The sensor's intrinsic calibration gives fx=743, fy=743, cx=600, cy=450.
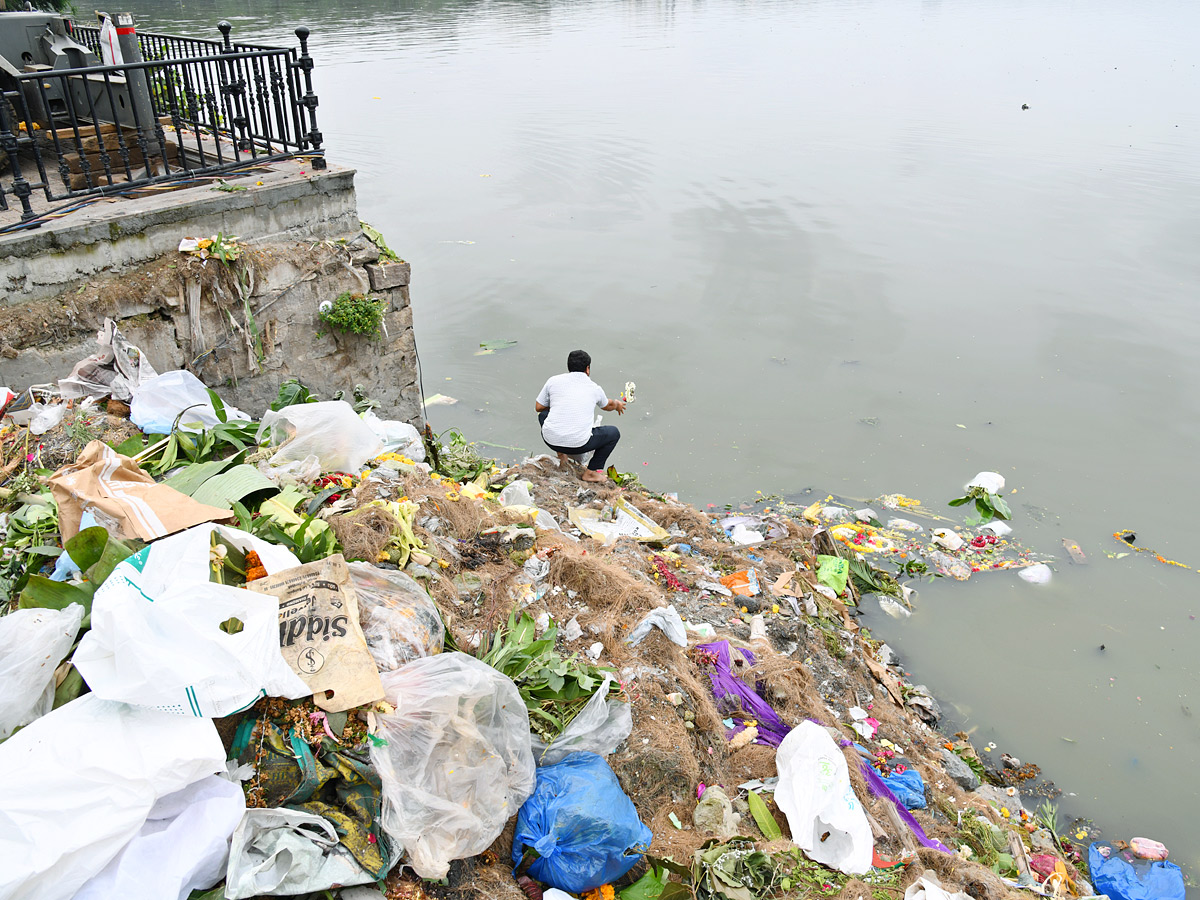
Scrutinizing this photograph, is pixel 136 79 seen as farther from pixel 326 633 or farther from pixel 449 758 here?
pixel 449 758

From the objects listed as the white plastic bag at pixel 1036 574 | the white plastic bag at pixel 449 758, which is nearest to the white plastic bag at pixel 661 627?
the white plastic bag at pixel 449 758

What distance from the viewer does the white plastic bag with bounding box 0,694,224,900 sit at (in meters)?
1.93

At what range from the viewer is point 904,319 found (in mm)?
10367

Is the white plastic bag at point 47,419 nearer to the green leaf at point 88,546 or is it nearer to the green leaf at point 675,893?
the green leaf at point 88,546

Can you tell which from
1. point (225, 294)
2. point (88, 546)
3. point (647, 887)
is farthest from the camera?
point (225, 294)

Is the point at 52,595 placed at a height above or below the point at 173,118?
below

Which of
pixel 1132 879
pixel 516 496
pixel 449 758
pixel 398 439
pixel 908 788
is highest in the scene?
pixel 449 758

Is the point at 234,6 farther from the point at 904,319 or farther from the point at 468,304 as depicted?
the point at 904,319

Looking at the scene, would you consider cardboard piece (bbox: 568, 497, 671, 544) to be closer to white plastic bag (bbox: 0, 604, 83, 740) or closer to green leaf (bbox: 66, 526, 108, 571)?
green leaf (bbox: 66, 526, 108, 571)

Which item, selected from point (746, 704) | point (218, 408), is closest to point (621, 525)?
point (746, 704)

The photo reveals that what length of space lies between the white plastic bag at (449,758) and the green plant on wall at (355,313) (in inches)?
143

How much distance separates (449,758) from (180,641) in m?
0.95

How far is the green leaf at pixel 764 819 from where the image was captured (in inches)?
123

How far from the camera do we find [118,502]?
3105 millimetres
